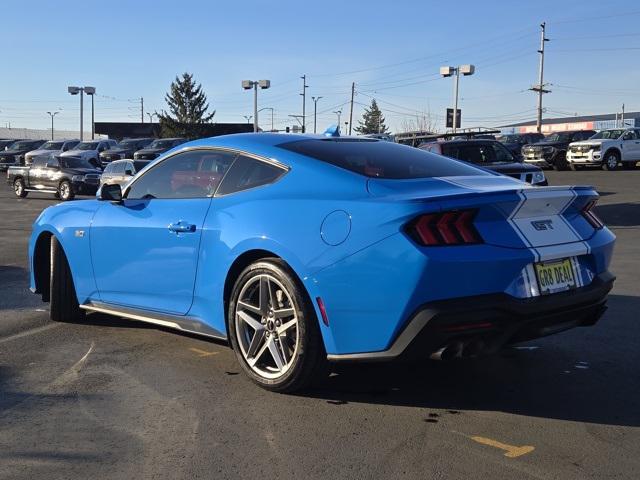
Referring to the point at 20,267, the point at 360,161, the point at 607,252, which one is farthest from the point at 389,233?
the point at 20,267

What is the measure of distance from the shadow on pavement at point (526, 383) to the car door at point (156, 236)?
1.27 meters

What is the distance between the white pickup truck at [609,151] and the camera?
98.3 feet

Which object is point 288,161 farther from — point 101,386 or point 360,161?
point 101,386

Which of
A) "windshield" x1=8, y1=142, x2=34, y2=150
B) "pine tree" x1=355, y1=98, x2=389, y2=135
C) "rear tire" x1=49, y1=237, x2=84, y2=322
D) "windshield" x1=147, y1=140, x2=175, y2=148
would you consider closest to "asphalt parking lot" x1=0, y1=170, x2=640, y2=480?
"rear tire" x1=49, y1=237, x2=84, y2=322

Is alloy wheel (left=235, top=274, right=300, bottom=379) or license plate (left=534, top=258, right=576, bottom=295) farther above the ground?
license plate (left=534, top=258, right=576, bottom=295)

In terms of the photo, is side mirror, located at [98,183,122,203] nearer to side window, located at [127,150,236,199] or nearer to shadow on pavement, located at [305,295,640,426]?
side window, located at [127,150,236,199]

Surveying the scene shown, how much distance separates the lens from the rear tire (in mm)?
5906

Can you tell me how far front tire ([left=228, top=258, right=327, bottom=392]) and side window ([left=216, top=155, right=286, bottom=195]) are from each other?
56cm

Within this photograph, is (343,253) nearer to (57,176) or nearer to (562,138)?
(57,176)

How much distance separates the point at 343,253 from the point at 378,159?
40.8 inches

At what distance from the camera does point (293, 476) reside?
3145 millimetres

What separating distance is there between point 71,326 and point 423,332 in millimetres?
3619

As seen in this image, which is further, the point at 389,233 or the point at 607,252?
the point at 607,252

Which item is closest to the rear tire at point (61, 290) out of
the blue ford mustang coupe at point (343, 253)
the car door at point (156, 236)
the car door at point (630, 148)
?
the car door at point (156, 236)
